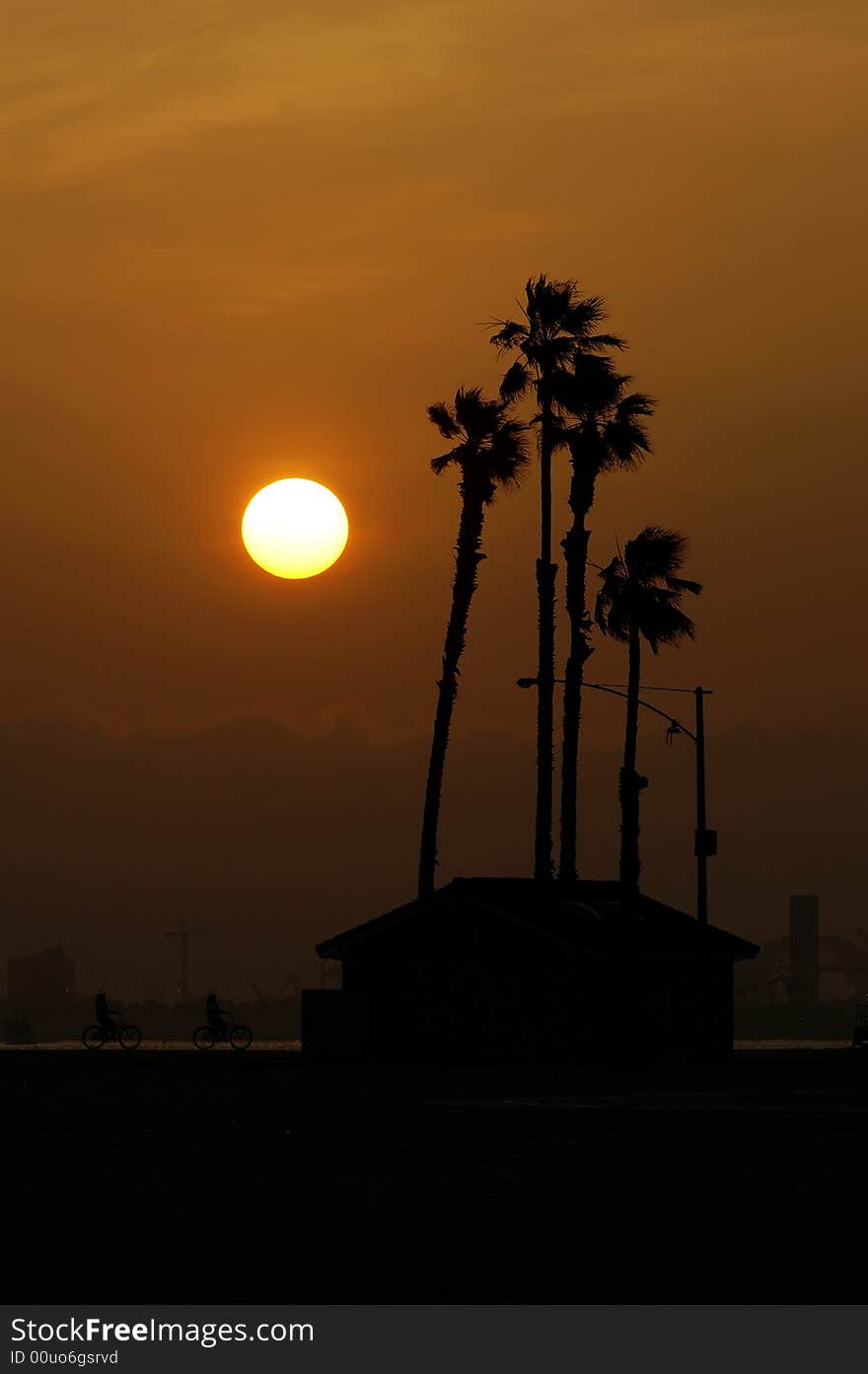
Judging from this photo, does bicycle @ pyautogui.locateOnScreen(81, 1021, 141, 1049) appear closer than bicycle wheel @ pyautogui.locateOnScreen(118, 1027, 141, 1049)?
Yes

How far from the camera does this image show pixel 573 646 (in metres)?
77.9

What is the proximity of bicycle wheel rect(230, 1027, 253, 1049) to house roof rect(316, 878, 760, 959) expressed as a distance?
7.33 m

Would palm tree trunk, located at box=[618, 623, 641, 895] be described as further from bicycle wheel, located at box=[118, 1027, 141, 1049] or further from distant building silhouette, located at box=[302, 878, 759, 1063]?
bicycle wheel, located at box=[118, 1027, 141, 1049]

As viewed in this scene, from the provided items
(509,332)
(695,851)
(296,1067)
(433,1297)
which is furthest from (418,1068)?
(433,1297)

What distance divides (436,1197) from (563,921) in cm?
4407

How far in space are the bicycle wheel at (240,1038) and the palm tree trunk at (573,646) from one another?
441 inches

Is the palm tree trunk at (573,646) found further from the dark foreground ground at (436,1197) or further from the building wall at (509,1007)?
the dark foreground ground at (436,1197)

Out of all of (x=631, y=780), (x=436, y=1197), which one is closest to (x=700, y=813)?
(x=631, y=780)

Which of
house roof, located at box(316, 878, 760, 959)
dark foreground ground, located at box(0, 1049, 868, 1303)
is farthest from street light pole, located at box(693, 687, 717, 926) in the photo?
dark foreground ground, located at box(0, 1049, 868, 1303)

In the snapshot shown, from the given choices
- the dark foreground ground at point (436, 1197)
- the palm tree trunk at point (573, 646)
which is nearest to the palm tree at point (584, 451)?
the palm tree trunk at point (573, 646)

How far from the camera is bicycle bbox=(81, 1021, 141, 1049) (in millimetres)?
77062

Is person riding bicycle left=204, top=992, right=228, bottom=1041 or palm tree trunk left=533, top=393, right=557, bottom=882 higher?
palm tree trunk left=533, top=393, right=557, bottom=882

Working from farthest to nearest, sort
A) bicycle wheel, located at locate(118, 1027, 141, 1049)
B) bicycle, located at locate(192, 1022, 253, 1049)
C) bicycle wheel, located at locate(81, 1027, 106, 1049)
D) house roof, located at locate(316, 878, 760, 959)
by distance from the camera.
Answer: bicycle wheel, located at locate(118, 1027, 141, 1049)
bicycle wheel, located at locate(81, 1027, 106, 1049)
bicycle, located at locate(192, 1022, 253, 1049)
house roof, located at locate(316, 878, 760, 959)

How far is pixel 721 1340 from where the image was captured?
1530 cm
